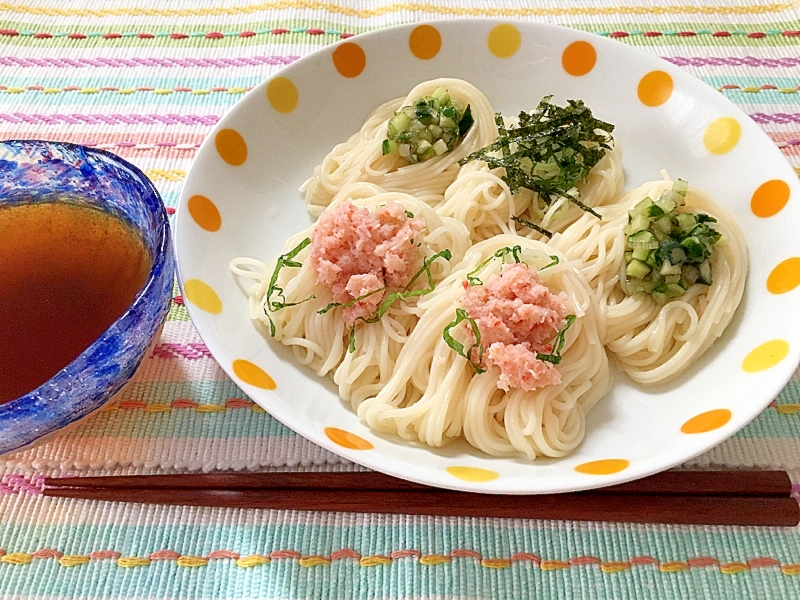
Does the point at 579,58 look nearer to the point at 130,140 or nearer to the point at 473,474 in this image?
the point at 473,474

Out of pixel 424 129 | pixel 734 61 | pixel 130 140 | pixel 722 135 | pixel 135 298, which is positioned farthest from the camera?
pixel 734 61

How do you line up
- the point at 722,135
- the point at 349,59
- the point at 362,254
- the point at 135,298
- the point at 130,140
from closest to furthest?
the point at 135,298, the point at 362,254, the point at 722,135, the point at 349,59, the point at 130,140

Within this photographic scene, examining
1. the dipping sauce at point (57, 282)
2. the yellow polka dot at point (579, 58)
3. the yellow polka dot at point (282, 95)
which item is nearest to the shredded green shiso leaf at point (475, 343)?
the dipping sauce at point (57, 282)

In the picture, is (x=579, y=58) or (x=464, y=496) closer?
(x=464, y=496)

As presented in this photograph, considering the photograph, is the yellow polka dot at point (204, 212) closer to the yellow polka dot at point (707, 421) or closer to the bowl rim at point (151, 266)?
the bowl rim at point (151, 266)

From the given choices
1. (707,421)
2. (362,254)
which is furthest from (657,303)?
(362,254)

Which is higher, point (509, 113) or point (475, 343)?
point (509, 113)
